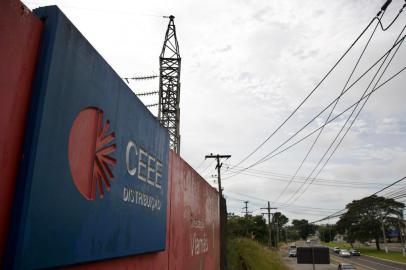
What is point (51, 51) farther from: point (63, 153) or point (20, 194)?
point (20, 194)

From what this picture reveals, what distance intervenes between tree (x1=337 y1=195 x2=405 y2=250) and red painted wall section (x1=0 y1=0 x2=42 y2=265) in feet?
226

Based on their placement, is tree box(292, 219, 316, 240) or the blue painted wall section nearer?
the blue painted wall section

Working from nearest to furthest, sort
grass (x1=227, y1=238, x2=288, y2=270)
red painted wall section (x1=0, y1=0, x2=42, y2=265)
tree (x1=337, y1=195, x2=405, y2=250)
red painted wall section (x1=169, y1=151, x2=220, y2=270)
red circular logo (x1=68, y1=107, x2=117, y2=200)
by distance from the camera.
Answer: red painted wall section (x1=0, y1=0, x2=42, y2=265) → red circular logo (x1=68, y1=107, x2=117, y2=200) → red painted wall section (x1=169, y1=151, x2=220, y2=270) → grass (x1=227, y1=238, x2=288, y2=270) → tree (x1=337, y1=195, x2=405, y2=250)

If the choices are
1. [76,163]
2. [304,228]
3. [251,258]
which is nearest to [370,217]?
[251,258]

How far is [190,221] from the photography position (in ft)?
23.3

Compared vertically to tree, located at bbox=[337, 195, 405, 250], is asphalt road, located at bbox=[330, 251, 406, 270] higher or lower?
lower

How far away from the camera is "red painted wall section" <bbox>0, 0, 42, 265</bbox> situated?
2080 millimetres

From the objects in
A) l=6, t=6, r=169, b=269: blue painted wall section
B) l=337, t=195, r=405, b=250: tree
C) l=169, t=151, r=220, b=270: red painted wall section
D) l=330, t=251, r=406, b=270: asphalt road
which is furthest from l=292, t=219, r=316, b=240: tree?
l=6, t=6, r=169, b=269: blue painted wall section

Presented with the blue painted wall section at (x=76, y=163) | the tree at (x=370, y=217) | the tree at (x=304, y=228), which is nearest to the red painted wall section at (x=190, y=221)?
the blue painted wall section at (x=76, y=163)

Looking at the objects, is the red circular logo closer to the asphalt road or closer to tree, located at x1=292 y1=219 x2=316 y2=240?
the asphalt road

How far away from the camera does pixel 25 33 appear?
2.32 m

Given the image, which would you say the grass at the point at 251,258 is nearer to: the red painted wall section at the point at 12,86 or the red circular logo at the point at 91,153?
the red circular logo at the point at 91,153

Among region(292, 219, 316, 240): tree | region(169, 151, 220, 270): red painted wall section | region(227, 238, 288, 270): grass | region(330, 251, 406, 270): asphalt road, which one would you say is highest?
region(292, 219, 316, 240): tree

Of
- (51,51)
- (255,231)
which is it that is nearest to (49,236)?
(51,51)
